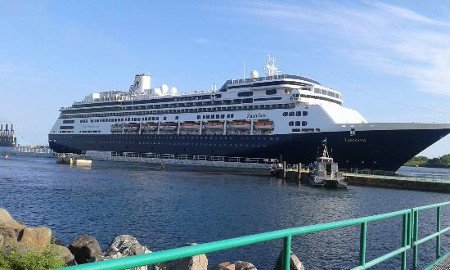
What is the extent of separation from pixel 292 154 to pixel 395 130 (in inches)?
596

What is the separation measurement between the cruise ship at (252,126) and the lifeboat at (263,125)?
138 mm

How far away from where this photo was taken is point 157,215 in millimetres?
24938

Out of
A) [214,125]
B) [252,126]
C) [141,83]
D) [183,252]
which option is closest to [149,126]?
[214,125]

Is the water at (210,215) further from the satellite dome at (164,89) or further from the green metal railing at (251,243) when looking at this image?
Result: the satellite dome at (164,89)

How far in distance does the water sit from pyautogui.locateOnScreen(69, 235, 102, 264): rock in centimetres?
360

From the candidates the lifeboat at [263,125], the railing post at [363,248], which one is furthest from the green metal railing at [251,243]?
the lifeboat at [263,125]

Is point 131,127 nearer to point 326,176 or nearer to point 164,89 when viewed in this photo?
point 164,89

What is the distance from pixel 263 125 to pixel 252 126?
2.25m

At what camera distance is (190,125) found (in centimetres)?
8056

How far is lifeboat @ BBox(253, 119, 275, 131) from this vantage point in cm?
6875

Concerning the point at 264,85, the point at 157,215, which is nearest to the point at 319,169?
the point at 264,85

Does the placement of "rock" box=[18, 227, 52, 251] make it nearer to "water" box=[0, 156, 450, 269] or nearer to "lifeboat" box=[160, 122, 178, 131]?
"water" box=[0, 156, 450, 269]

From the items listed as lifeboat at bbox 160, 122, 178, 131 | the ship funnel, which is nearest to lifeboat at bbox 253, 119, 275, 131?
lifeboat at bbox 160, 122, 178, 131

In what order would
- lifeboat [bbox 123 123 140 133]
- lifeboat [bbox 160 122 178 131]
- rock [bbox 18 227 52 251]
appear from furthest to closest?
1. lifeboat [bbox 123 123 140 133]
2. lifeboat [bbox 160 122 178 131]
3. rock [bbox 18 227 52 251]
